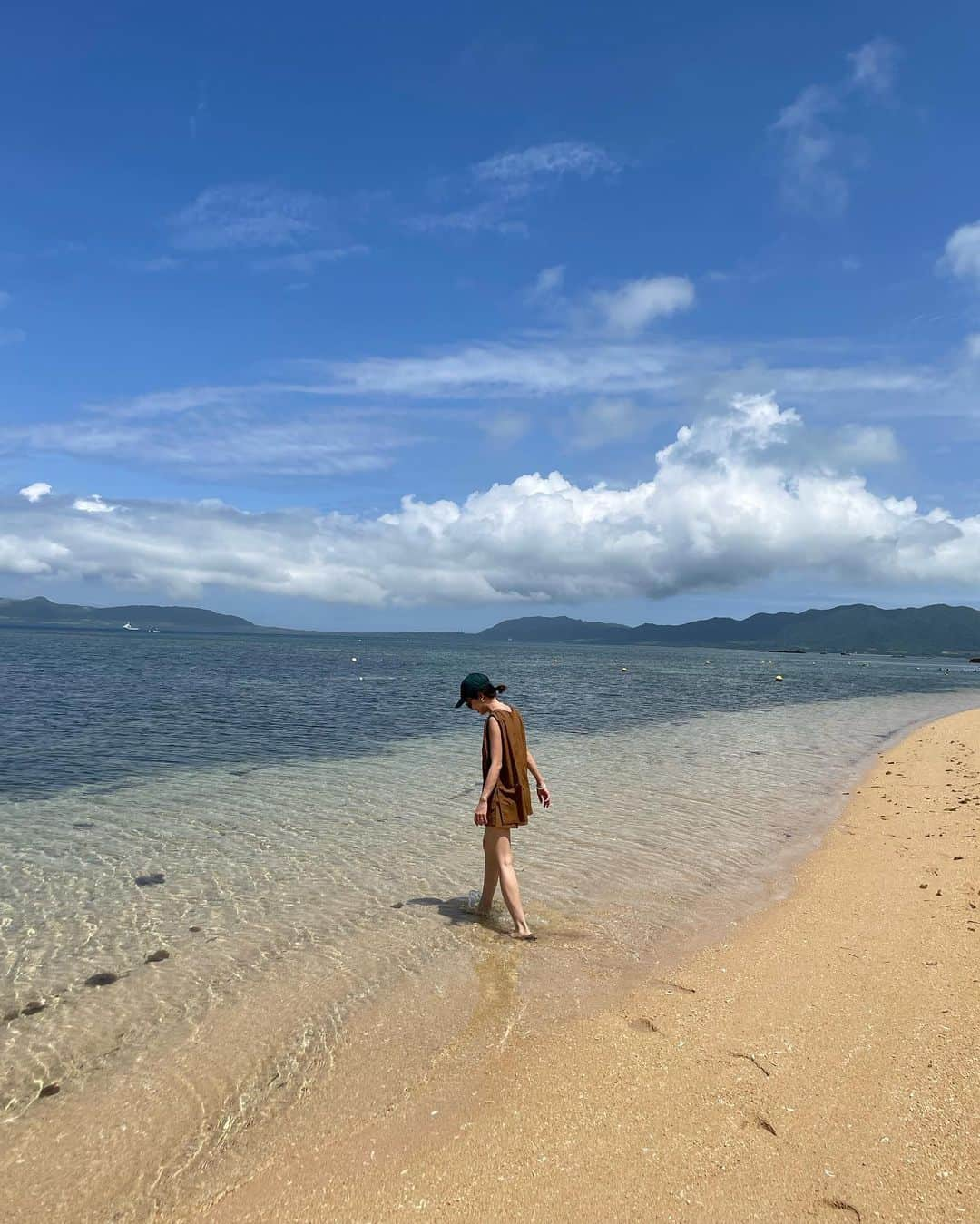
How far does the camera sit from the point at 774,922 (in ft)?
31.7

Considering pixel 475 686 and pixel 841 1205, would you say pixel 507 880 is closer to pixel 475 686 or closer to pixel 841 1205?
pixel 475 686

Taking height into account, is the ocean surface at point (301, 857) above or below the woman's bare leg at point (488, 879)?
below

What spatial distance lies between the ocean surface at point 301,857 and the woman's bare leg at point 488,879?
1.01 feet

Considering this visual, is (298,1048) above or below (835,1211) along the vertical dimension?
below

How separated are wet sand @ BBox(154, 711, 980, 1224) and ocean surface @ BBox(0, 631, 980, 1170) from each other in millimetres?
1035

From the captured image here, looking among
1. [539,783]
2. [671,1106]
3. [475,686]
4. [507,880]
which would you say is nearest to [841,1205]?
[671,1106]

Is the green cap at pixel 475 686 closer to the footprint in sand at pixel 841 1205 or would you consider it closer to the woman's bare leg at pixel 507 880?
the woman's bare leg at pixel 507 880

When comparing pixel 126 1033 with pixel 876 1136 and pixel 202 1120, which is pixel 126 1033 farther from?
pixel 876 1136

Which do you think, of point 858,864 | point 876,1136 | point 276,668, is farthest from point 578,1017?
point 276,668

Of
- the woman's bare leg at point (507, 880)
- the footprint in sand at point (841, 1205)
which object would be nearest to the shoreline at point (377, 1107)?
the footprint in sand at point (841, 1205)

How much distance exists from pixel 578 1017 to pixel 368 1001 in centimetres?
218

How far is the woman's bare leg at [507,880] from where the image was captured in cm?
913

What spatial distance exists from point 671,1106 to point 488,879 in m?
4.54

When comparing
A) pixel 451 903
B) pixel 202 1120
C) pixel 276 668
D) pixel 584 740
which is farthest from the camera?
pixel 276 668
